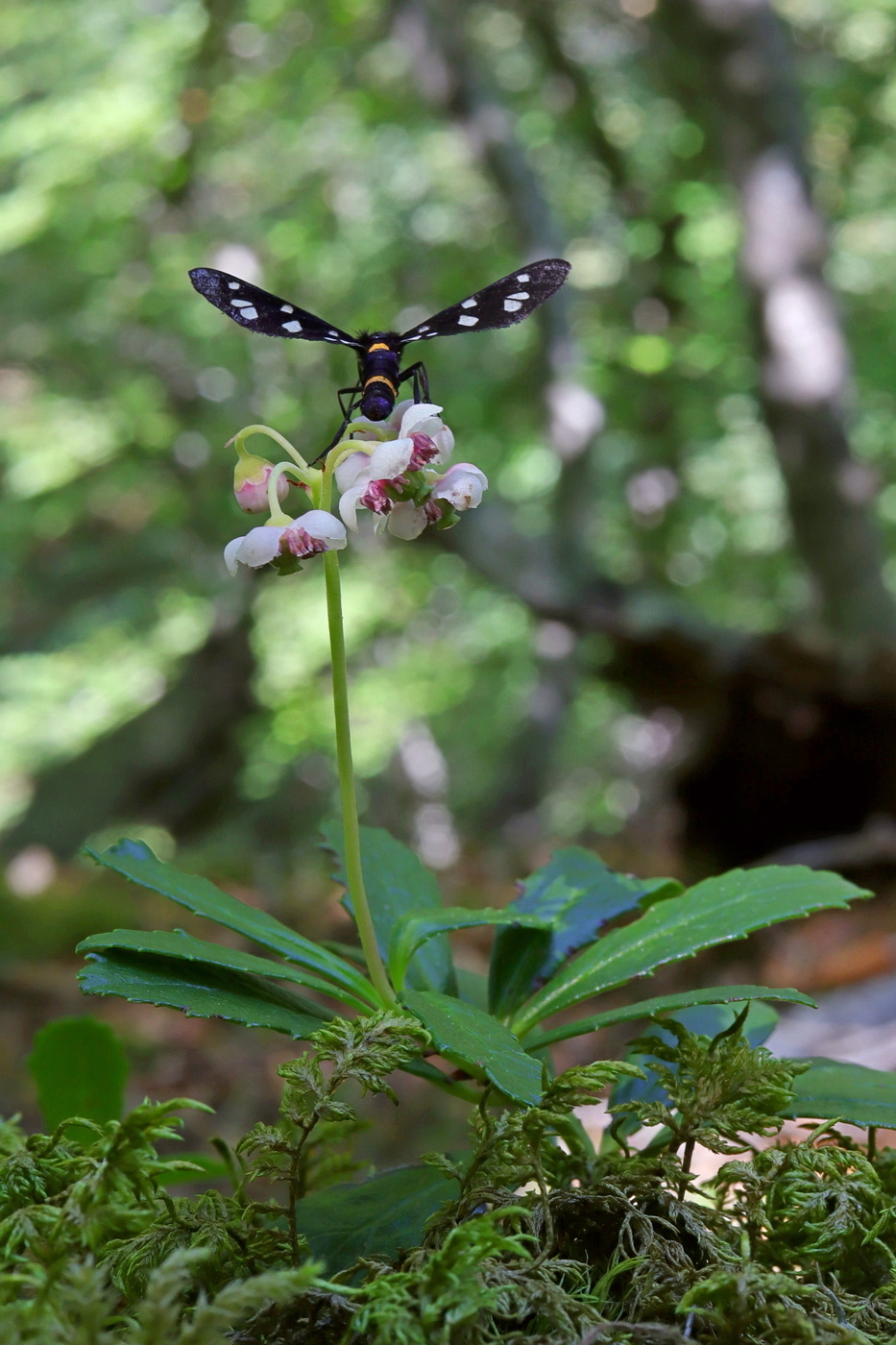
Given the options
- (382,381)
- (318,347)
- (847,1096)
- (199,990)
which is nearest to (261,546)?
(382,381)

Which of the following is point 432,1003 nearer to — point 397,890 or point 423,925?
point 423,925

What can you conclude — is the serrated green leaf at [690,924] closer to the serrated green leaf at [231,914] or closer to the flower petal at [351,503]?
the serrated green leaf at [231,914]

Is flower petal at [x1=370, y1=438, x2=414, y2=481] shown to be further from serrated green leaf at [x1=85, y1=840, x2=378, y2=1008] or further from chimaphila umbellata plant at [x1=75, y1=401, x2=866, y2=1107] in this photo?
serrated green leaf at [x1=85, y1=840, x2=378, y2=1008]

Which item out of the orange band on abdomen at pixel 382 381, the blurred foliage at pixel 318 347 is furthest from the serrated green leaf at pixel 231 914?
the blurred foliage at pixel 318 347

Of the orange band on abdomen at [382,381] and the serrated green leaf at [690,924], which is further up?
the orange band on abdomen at [382,381]

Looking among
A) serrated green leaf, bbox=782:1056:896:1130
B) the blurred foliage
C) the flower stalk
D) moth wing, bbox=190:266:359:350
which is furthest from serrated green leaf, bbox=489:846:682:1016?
the blurred foliage

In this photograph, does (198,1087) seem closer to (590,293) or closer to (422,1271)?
(422,1271)

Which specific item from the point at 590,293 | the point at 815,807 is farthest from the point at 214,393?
the point at 815,807
